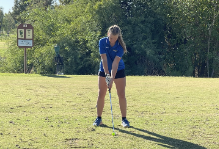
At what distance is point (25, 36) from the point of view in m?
21.2

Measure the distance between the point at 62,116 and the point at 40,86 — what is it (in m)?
6.23

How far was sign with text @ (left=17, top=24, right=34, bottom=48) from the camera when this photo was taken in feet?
68.9

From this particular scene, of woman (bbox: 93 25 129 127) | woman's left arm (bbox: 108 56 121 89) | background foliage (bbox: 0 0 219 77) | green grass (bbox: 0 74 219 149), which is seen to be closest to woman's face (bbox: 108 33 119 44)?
woman (bbox: 93 25 129 127)

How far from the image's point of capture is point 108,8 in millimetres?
25875

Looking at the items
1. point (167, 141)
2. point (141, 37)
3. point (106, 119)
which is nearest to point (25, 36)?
point (141, 37)

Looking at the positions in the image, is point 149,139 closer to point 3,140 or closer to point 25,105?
point 3,140

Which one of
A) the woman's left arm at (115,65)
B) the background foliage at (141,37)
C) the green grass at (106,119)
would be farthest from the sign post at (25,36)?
the woman's left arm at (115,65)

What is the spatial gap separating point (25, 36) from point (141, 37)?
827 cm

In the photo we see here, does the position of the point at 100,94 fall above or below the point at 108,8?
below

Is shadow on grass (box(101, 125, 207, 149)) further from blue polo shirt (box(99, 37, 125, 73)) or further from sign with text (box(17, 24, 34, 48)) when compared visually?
sign with text (box(17, 24, 34, 48))

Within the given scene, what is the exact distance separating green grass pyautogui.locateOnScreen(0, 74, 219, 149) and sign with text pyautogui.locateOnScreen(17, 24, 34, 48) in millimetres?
8526

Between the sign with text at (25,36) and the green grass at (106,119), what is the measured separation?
28.0ft

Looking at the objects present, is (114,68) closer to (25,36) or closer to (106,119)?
(106,119)

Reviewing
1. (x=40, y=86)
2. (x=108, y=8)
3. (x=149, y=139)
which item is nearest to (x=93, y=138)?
(x=149, y=139)
